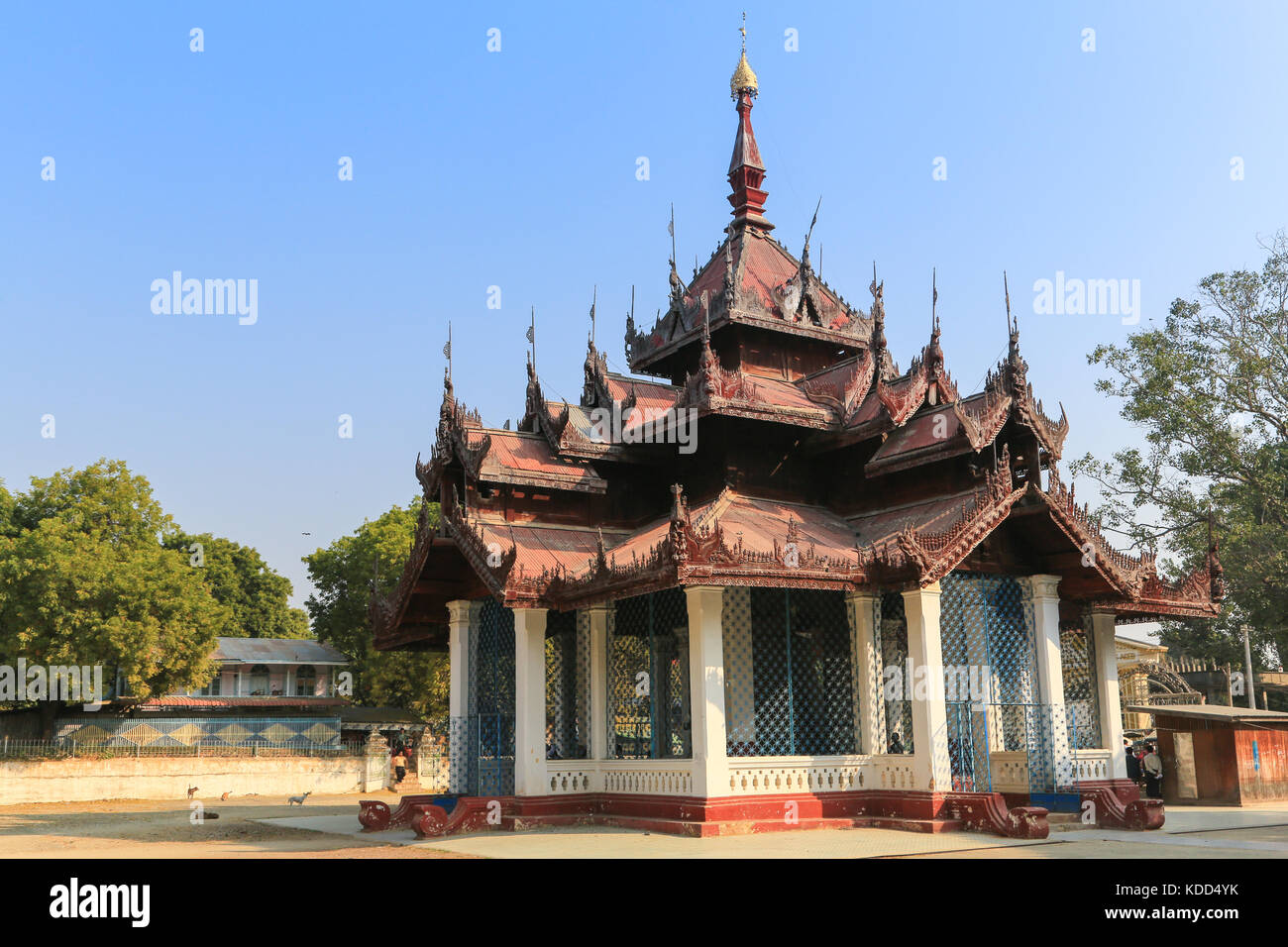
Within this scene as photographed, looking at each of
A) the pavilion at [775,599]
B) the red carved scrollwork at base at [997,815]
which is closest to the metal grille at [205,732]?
the pavilion at [775,599]

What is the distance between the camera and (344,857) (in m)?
13.6

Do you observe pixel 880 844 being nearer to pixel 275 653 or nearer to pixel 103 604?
pixel 103 604

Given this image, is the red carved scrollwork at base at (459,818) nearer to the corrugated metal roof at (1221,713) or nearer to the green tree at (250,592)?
the corrugated metal roof at (1221,713)

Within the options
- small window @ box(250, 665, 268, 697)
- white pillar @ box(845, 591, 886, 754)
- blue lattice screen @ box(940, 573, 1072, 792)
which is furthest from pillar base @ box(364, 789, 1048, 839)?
small window @ box(250, 665, 268, 697)

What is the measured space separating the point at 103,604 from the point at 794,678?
25706 millimetres

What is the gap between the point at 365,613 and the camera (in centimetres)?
4562

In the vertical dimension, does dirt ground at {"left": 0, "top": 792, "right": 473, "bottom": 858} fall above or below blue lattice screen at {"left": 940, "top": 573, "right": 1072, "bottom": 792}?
below

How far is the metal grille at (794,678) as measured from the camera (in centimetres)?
1678

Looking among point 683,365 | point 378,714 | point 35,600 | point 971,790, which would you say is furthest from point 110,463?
point 971,790

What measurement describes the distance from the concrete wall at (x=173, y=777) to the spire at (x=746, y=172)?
2043cm

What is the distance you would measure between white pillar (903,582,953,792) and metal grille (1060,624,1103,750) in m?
3.22

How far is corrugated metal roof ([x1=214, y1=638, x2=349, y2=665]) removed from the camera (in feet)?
171

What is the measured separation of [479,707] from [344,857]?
603cm

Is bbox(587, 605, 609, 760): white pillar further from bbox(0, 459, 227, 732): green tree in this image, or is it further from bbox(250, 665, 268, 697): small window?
bbox(250, 665, 268, 697): small window
